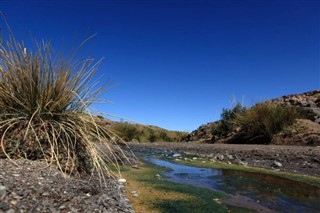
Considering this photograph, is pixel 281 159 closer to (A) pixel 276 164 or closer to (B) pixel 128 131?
(A) pixel 276 164

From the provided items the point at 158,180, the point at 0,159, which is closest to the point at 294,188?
the point at 158,180

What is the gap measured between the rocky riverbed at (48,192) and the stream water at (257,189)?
6.74ft

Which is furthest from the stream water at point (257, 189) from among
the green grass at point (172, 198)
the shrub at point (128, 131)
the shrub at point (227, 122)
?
the shrub at point (128, 131)

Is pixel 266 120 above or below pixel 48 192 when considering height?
above

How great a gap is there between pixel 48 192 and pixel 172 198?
6.74ft

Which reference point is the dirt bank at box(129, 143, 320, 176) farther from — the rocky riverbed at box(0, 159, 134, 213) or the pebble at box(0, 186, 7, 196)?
the pebble at box(0, 186, 7, 196)

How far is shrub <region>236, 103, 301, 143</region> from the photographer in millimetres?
14759

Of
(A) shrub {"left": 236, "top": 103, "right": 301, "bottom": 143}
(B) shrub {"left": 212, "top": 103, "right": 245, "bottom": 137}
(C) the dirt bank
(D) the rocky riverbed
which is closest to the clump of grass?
(D) the rocky riverbed

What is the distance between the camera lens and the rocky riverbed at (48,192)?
3.23 meters

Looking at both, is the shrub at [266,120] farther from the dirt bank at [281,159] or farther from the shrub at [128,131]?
the shrub at [128,131]

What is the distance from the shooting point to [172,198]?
16.6ft

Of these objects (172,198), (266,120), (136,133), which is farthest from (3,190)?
(136,133)

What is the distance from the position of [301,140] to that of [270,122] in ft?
6.39

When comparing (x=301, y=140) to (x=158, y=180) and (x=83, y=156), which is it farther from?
(x=83, y=156)
